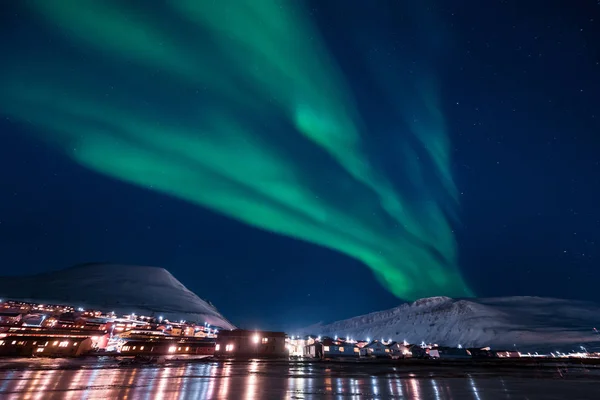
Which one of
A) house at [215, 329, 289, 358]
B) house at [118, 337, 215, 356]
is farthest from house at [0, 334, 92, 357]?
house at [215, 329, 289, 358]

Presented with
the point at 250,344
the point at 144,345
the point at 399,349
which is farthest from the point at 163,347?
the point at 399,349

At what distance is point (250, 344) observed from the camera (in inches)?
3214

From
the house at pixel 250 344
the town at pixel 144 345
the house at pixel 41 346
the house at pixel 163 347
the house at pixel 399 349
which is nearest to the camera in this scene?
the house at pixel 41 346

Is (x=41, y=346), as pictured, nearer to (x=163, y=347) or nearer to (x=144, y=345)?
(x=144, y=345)

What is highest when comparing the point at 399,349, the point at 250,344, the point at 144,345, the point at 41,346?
the point at 399,349

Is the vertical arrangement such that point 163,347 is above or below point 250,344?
below

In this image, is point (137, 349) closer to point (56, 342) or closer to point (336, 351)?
point (56, 342)

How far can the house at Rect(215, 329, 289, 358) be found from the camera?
262 ft

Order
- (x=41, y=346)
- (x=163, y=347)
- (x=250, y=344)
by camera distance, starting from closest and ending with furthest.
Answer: (x=41, y=346) → (x=250, y=344) → (x=163, y=347)

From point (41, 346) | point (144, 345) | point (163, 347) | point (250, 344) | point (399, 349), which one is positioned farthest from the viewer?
point (399, 349)

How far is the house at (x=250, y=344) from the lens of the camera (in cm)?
7988

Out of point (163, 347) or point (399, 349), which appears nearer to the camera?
point (163, 347)

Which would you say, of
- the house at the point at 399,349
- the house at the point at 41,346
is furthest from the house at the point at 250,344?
the house at the point at 399,349

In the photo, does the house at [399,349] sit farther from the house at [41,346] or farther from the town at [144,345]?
the house at [41,346]
